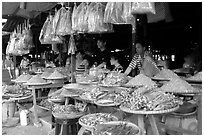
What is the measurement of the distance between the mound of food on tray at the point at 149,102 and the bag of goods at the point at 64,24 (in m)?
1.13

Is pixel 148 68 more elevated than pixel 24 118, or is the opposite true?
pixel 148 68

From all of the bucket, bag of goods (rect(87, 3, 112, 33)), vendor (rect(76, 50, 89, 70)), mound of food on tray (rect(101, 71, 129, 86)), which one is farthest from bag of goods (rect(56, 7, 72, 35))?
vendor (rect(76, 50, 89, 70))

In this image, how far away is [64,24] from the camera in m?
2.46

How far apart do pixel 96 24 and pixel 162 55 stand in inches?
153

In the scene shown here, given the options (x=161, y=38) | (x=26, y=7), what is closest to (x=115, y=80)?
(x=26, y=7)

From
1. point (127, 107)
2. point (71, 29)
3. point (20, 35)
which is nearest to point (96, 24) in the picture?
point (71, 29)

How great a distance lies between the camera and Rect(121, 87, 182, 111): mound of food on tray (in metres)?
1.53

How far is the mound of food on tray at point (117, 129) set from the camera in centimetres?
152

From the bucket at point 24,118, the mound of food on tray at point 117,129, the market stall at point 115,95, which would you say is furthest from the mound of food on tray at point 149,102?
the bucket at point 24,118

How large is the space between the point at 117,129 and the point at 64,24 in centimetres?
133

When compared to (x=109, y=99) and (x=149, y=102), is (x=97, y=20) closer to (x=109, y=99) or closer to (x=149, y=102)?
(x=109, y=99)

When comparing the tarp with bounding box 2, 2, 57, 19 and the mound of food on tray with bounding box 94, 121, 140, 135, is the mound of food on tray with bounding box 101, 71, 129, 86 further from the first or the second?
the tarp with bounding box 2, 2, 57, 19

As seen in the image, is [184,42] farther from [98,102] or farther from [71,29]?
[98,102]

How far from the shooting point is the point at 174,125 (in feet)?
7.04
